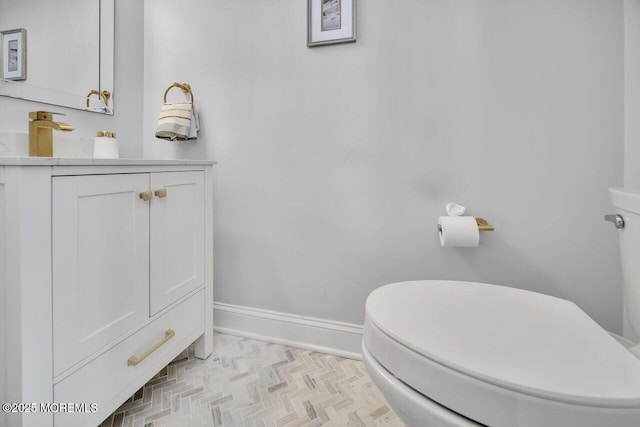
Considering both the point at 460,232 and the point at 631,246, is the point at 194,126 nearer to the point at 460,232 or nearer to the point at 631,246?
the point at 460,232

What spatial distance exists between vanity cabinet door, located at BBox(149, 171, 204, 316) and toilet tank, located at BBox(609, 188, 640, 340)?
4.23ft

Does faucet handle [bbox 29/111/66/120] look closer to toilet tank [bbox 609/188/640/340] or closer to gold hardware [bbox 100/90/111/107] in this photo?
gold hardware [bbox 100/90/111/107]

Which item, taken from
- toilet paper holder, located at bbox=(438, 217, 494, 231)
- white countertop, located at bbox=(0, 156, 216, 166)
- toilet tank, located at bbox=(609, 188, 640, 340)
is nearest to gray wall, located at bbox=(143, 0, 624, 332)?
toilet paper holder, located at bbox=(438, 217, 494, 231)

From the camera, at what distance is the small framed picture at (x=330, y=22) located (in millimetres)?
1424

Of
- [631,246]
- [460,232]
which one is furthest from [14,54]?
[631,246]

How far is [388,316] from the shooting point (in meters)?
0.80

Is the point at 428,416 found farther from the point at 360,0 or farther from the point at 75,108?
the point at 75,108

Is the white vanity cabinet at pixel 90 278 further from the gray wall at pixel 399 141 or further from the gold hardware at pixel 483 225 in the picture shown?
the gold hardware at pixel 483 225

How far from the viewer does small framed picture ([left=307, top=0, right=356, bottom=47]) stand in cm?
142

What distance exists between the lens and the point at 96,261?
2.97ft

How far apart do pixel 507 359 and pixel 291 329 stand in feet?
3.72

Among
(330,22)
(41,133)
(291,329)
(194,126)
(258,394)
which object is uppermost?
(330,22)

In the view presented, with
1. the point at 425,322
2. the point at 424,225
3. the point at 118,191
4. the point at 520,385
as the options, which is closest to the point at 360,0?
the point at 424,225

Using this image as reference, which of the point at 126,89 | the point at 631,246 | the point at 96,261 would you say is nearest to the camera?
the point at 631,246
